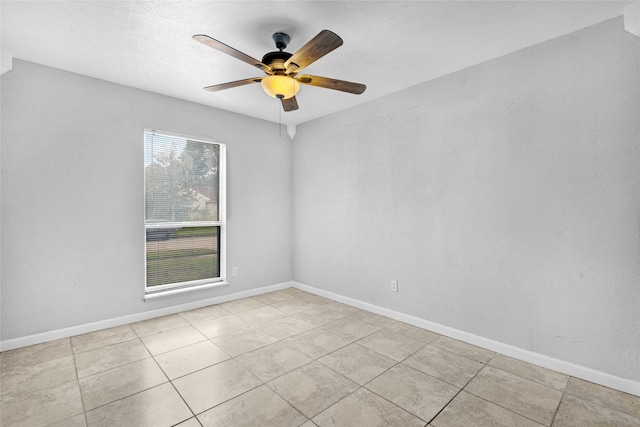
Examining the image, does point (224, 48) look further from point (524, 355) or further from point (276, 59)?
point (524, 355)

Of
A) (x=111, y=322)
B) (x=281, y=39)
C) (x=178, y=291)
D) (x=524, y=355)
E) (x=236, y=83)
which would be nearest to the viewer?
(x=281, y=39)

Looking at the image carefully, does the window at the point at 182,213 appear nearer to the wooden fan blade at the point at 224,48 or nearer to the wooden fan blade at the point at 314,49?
the wooden fan blade at the point at 224,48

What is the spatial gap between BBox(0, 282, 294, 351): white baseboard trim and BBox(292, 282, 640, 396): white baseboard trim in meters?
1.85

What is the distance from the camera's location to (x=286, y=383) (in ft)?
6.99

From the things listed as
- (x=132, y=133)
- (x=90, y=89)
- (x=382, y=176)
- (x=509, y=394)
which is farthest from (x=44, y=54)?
(x=509, y=394)

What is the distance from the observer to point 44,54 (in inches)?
99.8

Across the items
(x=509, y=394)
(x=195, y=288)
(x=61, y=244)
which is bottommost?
(x=509, y=394)

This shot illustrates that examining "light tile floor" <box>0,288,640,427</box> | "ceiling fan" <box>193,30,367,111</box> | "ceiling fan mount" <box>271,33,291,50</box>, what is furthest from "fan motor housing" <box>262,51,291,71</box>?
"light tile floor" <box>0,288,640,427</box>

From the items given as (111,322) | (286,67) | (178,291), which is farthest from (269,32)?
(111,322)

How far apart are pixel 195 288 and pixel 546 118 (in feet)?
13.2

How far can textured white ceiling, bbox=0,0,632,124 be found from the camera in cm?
195

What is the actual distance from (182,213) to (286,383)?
8.08ft

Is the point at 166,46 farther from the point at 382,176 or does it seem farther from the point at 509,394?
the point at 509,394

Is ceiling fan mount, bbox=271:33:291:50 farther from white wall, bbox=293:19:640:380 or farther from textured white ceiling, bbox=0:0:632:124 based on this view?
white wall, bbox=293:19:640:380
